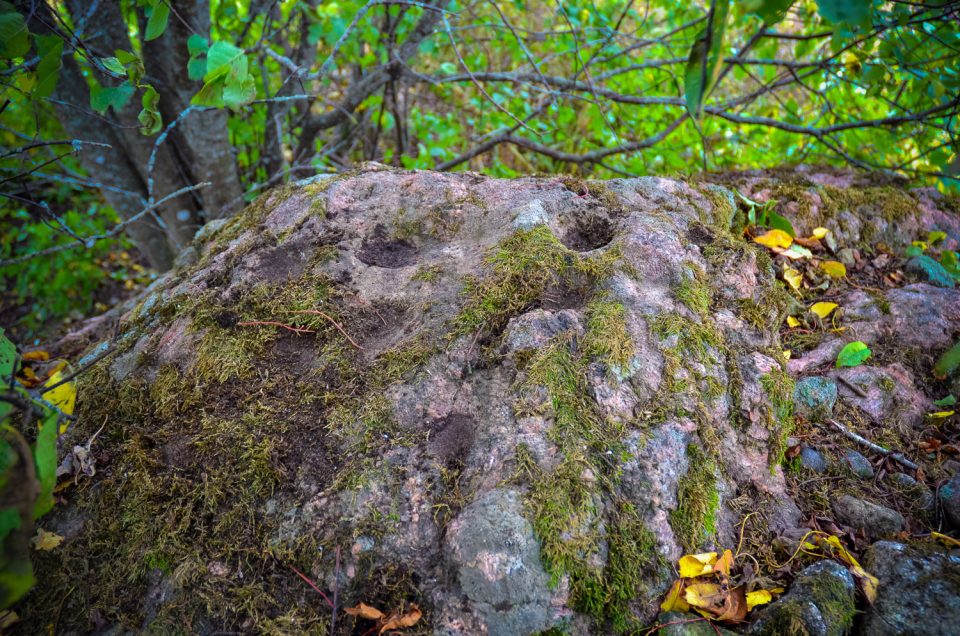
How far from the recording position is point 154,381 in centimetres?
213

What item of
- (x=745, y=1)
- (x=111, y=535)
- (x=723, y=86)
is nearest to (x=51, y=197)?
(x=111, y=535)

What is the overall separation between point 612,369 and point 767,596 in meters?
0.81

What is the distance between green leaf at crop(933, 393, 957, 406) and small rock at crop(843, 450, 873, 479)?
0.56 meters

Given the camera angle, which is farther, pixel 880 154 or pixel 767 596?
pixel 880 154

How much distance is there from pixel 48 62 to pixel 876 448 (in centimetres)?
330

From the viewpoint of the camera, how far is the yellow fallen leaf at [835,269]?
9.44 feet

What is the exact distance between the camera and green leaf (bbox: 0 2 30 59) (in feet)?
5.39

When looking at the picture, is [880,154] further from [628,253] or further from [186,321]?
[186,321]

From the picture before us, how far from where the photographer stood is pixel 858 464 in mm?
2131

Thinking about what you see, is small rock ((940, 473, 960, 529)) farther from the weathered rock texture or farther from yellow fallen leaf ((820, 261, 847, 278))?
yellow fallen leaf ((820, 261, 847, 278))

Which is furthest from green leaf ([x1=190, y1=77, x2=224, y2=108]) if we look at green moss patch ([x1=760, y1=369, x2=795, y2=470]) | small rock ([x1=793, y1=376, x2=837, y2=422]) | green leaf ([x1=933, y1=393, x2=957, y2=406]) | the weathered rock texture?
green leaf ([x1=933, y1=393, x2=957, y2=406])

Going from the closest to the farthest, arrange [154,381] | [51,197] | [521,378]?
[521,378] → [154,381] → [51,197]

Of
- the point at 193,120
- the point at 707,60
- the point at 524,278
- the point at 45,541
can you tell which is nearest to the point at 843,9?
the point at 707,60

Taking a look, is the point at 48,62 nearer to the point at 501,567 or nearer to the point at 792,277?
the point at 501,567
